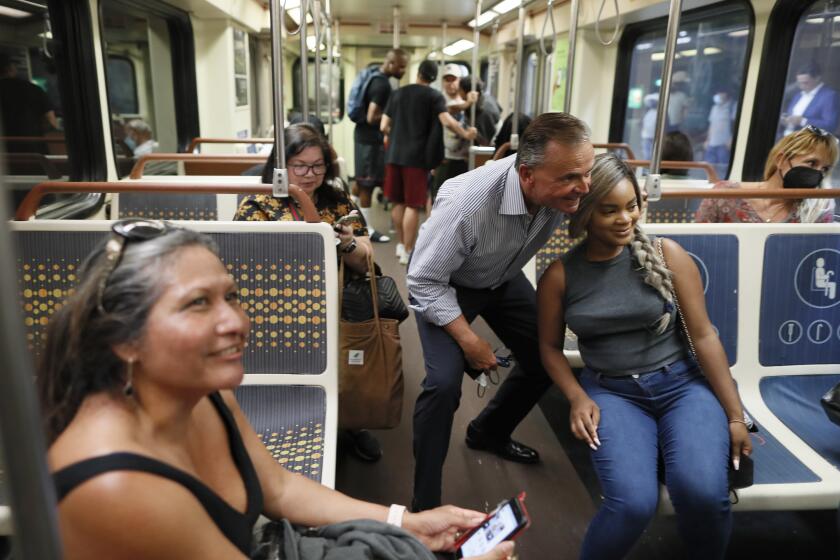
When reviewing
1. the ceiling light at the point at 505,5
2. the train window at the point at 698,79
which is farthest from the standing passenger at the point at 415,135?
the train window at the point at 698,79

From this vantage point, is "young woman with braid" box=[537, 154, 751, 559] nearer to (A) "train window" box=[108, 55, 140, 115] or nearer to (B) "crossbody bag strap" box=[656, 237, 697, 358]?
(B) "crossbody bag strap" box=[656, 237, 697, 358]

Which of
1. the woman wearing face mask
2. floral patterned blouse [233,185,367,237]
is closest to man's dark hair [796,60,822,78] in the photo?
the woman wearing face mask

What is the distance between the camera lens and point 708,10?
480 centimetres

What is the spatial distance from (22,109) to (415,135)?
276 cm

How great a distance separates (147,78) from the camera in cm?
552

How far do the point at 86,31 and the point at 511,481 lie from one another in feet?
11.6

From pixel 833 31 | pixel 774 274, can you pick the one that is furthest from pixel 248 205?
pixel 833 31

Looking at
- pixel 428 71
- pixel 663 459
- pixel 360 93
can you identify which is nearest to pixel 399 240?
pixel 428 71

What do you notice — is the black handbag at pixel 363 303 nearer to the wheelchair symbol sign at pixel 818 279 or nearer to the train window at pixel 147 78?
the wheelchair symbol sign at pixel 818 279

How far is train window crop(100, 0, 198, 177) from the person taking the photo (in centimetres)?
451

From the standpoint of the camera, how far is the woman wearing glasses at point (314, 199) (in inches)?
87.5

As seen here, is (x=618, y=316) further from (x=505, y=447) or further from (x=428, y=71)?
(x=428, y=71)

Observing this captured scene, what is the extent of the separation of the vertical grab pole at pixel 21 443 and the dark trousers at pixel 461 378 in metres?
1.53

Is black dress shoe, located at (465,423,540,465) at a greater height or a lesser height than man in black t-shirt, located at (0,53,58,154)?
lesser
